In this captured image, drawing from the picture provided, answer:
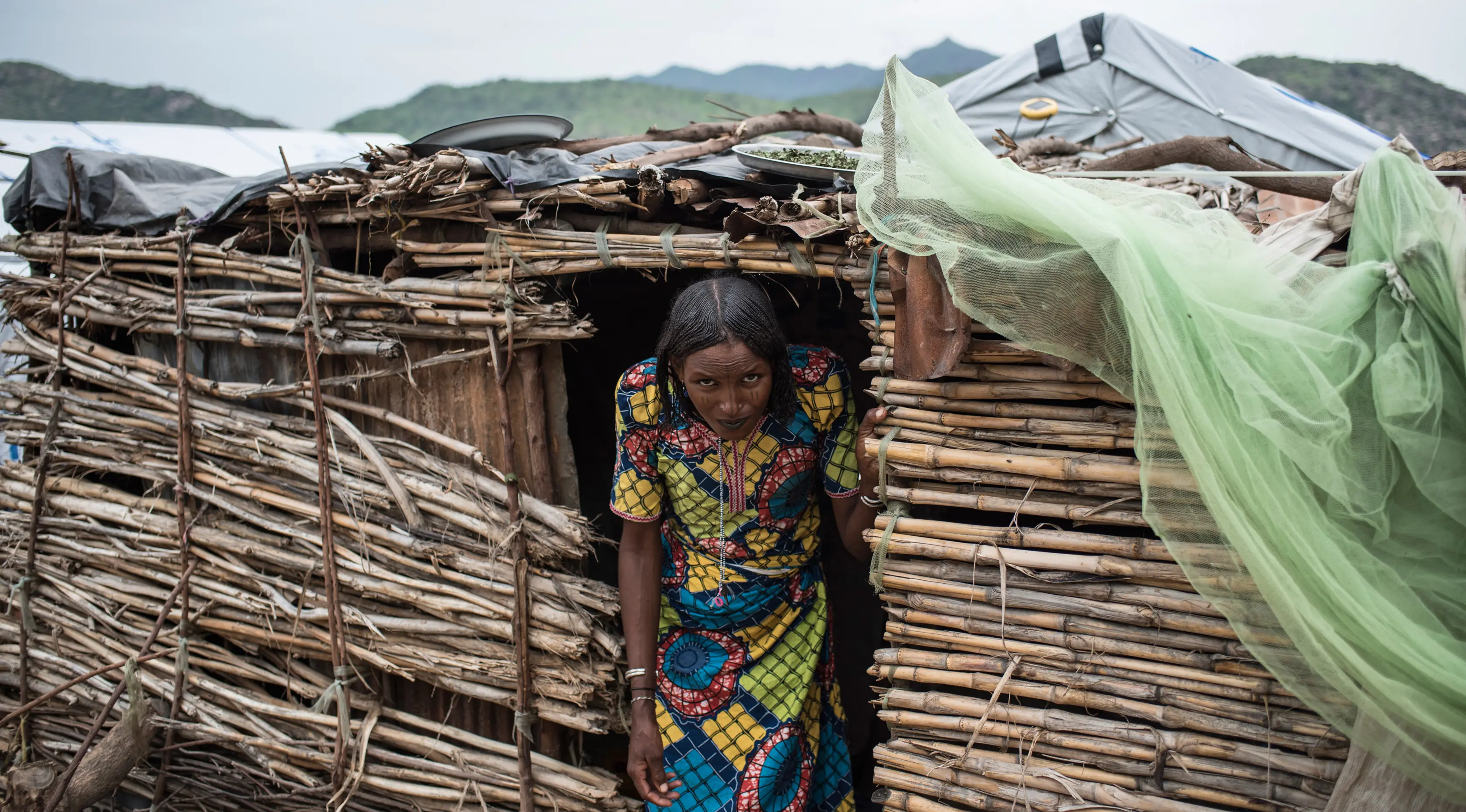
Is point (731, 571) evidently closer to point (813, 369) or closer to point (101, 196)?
point (813, 369)

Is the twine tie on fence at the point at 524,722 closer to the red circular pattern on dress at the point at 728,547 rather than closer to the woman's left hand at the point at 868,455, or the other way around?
the red circular pattern on dress at the point at 728,547

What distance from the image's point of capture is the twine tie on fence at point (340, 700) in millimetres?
3166

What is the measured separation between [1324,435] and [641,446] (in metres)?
1.61

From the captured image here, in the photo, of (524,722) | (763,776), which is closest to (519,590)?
(524,722)

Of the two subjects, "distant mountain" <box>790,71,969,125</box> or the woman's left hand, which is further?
"distant mountain" <box>790,71,969,125</box>

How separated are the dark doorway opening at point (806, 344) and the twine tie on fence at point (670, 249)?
149 centimetres

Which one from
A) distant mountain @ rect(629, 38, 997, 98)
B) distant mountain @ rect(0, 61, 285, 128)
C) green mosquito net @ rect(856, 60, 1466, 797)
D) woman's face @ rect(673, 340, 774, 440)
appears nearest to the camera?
green mosquito net @ rect(856, 60, 1466, 797)

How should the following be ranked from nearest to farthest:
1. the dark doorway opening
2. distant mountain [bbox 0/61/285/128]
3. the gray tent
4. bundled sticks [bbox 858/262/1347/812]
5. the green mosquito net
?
the green mosquito net < bundled sticks [bbox 858/262/1347/812] < the dark doorway opening < the gray tent < distant mountain [bbox 0/61/285/128]

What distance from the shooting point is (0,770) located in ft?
11.7

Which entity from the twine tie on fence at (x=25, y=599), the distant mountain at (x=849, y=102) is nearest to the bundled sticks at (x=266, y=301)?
the twine tie on fence at (x=25, y=599)

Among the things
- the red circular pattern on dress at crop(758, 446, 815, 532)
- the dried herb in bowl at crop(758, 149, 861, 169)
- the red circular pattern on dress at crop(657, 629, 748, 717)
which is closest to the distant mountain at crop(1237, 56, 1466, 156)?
the dried herb in bowl at crop(758, 149, 861, 169)

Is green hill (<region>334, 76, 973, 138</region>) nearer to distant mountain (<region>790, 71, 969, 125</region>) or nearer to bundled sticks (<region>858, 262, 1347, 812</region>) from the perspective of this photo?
distant mountain (<region>790, 71, 969, 125</region>)

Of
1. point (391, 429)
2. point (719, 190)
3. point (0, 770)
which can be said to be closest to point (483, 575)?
point (391, 429)

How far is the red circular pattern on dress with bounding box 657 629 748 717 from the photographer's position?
2738 millimetres
